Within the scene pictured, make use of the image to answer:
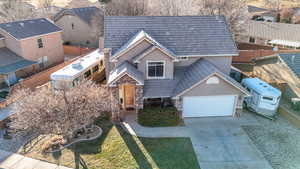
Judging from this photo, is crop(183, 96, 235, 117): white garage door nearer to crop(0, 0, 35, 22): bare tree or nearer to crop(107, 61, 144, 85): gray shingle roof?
crop(107, 61, 144, 85): gray shingle roof

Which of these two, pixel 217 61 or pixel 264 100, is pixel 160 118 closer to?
pixel 217 61

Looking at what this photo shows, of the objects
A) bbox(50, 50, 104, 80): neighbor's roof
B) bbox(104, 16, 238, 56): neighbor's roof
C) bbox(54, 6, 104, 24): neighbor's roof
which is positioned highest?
bbox(54, 6, 104, 24): neighbor's roof

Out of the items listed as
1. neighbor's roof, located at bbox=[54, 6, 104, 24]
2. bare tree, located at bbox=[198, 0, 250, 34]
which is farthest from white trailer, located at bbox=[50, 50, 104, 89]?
bare tree, located at bbox=[198, 0, 250, 34]

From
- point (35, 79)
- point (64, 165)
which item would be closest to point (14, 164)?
point (64, 165)

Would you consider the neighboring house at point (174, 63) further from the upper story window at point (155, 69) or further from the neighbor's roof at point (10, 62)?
the neighbor's roof at point (10, 62)

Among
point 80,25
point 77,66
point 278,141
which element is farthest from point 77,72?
point 80,25
